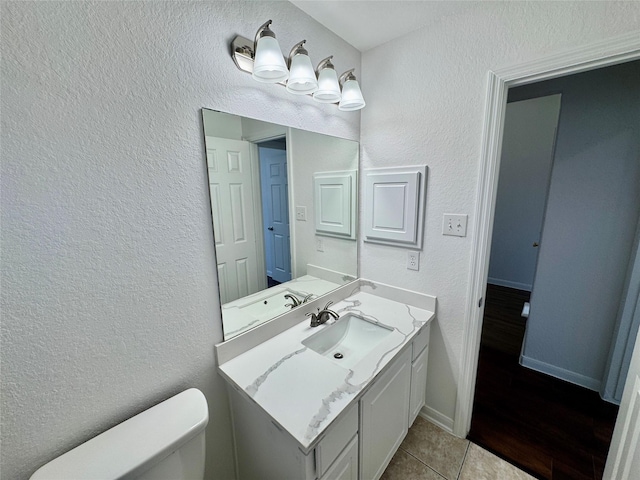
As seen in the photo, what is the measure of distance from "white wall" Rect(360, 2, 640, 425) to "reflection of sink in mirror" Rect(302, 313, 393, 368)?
371 millimetres

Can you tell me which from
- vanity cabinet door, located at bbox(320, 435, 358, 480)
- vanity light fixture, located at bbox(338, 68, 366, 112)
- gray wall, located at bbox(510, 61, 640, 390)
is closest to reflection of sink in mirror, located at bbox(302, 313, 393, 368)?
vanity cabinet door, located at bbox(320, 435, 358, 480)

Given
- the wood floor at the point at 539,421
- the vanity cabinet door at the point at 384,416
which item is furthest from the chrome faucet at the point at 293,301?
the wood floor at the point at 539,421

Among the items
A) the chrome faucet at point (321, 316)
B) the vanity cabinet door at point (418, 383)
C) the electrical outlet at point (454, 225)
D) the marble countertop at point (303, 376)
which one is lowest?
the vanity cabinet door at point (418, 383)

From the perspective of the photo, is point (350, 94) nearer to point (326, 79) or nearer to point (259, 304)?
point (326, 79)

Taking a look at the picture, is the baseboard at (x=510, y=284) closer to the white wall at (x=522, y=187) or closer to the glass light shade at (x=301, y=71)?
the white wall at (x=522, y=187)

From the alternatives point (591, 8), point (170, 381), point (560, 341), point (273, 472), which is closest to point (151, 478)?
point (170, 381)

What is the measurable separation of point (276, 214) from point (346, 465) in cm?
111

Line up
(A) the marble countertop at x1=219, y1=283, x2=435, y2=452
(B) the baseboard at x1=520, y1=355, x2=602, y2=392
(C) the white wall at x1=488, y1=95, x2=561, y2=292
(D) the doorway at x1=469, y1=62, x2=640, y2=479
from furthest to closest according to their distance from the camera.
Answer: (C) the white wall at x1=488, y1=95, x2=561, y2=292
(B) the baseboard at x1=520, y1=355, x2=602, y2=392
(D) the doorway at x1=469, y1=62, x2=640, y2=479
(A) the marble countertop at x1=219, y1=283, x2=435, y2=452

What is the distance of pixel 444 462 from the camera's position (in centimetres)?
147

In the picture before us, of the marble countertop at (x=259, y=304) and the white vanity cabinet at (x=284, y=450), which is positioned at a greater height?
the marble countertop at (x=259, y=304)

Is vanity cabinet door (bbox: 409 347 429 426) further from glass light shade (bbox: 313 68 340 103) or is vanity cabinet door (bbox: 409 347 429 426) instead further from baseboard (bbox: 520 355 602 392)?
glass light shade (bbox: 313 68 340 103)

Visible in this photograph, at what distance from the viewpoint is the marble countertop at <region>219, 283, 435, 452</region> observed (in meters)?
0.87

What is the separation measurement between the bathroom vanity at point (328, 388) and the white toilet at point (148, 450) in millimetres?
192

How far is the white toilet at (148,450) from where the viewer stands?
0.74m
